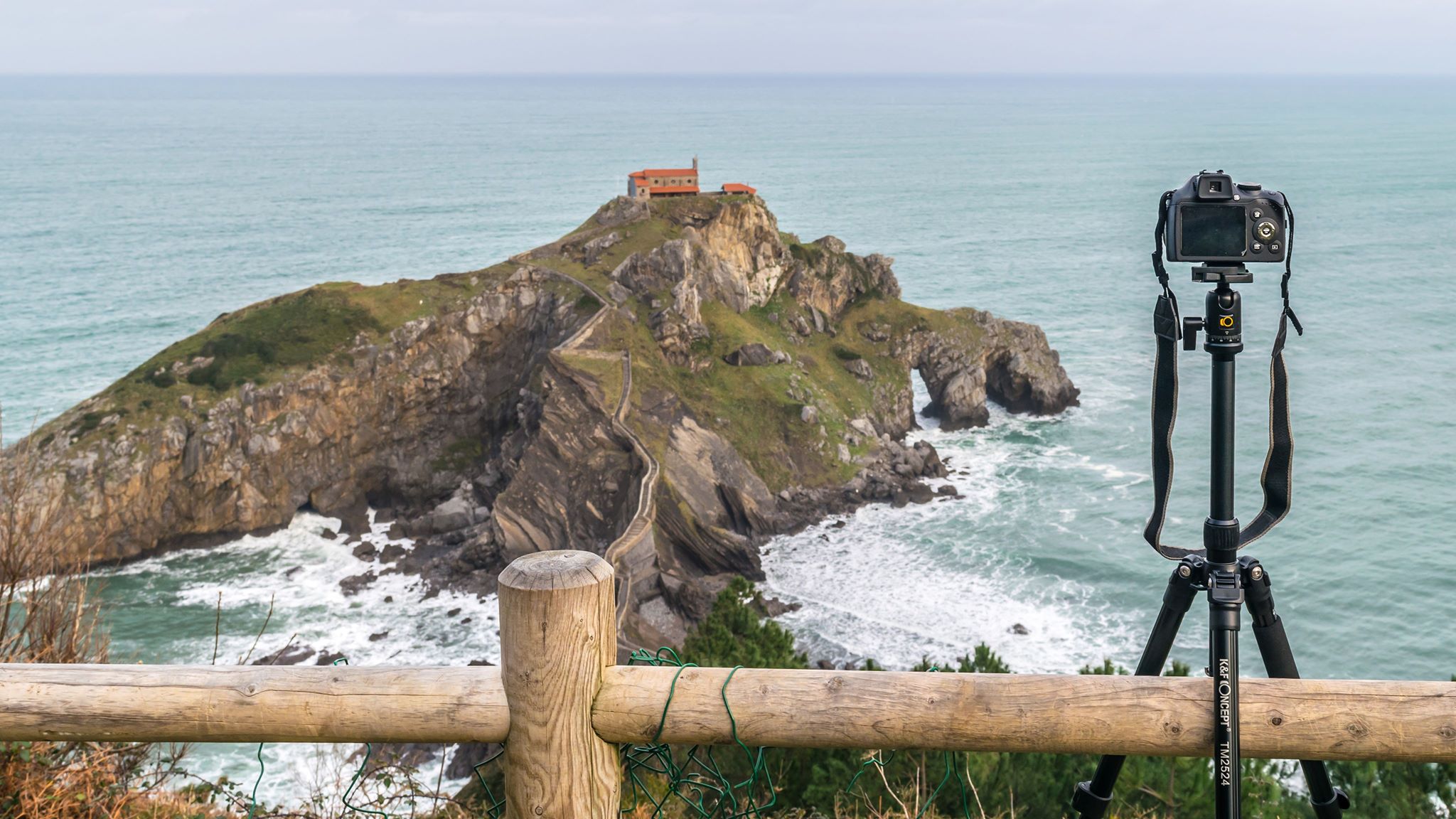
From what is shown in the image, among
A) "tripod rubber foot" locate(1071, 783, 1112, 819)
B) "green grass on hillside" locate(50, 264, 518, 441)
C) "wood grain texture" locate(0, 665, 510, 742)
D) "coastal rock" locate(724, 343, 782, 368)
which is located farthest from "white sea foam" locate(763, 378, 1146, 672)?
"wood grain texture" locate(0, 665, 510, 742)

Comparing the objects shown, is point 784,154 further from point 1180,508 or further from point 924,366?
point 1180,508

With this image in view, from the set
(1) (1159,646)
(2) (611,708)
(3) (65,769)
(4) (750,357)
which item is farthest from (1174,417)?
(4) (750,357)

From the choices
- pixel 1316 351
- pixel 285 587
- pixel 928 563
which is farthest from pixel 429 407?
pixel 1316 351

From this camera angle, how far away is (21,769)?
16.9 ft

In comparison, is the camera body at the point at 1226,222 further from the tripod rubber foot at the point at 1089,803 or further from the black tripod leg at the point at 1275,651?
the tripod rubber foot at the point at 1089,803

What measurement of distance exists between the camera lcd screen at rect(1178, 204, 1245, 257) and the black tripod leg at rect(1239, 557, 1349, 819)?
1.01 metres

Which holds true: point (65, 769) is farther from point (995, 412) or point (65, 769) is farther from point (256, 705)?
point (995, 412)

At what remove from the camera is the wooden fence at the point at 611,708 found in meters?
3.37

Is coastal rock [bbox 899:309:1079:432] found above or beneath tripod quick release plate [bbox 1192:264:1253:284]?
beneath

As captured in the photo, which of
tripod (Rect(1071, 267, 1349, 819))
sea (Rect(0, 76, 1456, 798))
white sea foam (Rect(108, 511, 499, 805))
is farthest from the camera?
sea (Rect(0, 76, 1456, 798))

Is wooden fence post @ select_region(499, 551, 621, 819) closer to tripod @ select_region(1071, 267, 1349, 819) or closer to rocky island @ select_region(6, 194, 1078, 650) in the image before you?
tripod @ select_region(1071, 267, 1349, 819)

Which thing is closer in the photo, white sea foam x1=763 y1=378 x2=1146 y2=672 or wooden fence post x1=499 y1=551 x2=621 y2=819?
wooden fence post x1=499 y1=551 x2=621 y2=819

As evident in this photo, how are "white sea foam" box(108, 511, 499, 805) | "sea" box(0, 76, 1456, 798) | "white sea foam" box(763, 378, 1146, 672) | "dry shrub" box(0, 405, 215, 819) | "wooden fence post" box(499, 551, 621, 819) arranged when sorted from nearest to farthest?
"wooden fence post" box(499, 551, 621, 819) → "dry shrub" box(0, 405, 215, 819) → "white sea foam" box(108, 511, 499, 805) → "white sea foam" box(763, 378, 1146, 672) → "sea" box(0, 76, 1456, 798)

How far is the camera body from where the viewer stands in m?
3.45
